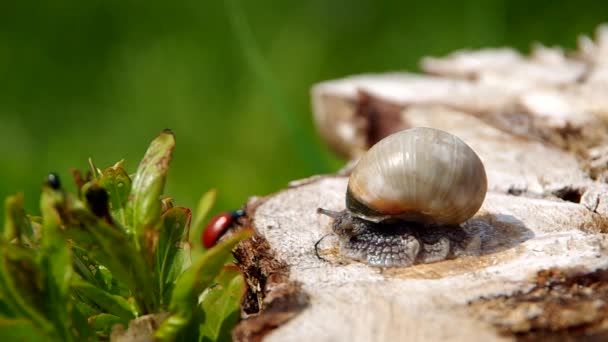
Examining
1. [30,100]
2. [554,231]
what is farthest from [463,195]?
[30,100]

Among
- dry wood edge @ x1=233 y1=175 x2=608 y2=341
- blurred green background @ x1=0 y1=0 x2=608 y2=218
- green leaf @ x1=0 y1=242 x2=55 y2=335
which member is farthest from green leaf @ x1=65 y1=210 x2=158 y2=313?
blurred green background @ x1=0 y1=0 x2=608 y2=218

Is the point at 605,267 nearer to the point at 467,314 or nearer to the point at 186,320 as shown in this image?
the point at 467,314

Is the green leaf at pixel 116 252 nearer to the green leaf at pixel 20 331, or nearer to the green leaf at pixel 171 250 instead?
the green leaf at pixel 171 250

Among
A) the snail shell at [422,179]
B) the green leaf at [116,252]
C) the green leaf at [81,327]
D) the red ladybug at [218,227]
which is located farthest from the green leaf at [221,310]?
the red ladybug at [218,227]

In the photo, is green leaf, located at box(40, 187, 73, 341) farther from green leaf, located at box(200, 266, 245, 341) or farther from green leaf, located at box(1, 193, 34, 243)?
green leaf, located at box(200, 266, 245, 341)

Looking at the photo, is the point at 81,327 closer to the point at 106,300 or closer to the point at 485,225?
the point at 106,300

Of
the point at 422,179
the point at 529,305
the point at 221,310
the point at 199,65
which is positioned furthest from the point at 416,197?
the point at 199,65
